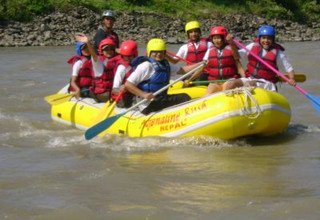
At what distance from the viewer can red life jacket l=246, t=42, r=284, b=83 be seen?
7.51 meters

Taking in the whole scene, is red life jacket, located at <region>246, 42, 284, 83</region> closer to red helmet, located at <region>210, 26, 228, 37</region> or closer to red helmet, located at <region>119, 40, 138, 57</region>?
red helmet, located at <region>210, 26, 228, 37</region>

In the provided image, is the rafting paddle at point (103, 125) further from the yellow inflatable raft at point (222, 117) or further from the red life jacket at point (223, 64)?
the red life jacket at point (223, 64)

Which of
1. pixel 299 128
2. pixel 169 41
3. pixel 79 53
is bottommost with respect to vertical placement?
pixel 169 41

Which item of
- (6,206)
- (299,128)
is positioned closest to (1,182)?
(6,206)

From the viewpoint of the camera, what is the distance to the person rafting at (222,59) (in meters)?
7.55

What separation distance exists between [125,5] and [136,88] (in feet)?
75.5

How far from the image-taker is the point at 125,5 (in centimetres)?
2964

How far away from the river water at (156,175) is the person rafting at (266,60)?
24.8 inches

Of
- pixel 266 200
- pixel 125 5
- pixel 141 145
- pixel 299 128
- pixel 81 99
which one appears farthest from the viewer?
pixel 125 5

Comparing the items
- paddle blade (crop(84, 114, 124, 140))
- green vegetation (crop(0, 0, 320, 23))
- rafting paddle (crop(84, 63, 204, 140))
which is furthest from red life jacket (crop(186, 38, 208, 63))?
green vegetation (crop(0, 0, 320, 23))

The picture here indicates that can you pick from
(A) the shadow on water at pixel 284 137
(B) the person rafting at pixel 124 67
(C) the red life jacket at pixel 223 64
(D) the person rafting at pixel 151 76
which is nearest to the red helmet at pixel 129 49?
(B) the person rafting at pixel 124 67

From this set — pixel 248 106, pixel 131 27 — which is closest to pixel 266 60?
pixel 248 106

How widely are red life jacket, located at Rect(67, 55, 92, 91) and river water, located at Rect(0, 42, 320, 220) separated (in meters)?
0.64

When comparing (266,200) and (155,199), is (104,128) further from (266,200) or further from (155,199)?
(266,200)
